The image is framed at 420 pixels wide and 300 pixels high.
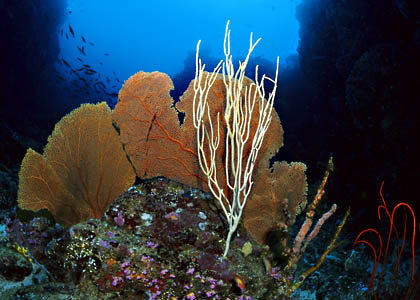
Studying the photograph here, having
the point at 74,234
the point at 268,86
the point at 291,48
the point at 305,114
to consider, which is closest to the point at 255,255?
the point at 74,234

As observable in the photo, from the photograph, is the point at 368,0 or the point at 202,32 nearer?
the point at 368,0

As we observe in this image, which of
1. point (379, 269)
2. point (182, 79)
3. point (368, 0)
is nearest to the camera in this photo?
point (379, 269)

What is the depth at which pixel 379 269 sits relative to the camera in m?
4.75

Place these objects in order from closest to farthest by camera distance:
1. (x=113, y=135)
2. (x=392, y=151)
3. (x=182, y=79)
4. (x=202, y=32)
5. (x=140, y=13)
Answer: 1. (x=113, y=135)
2. (x=392, y=151)
3. (x=182, y=79)
4. (x=202, y=32)
5. (x=140, y=13)

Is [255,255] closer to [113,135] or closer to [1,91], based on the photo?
[113,135]

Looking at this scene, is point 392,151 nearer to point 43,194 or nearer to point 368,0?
point 368,0

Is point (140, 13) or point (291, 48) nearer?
point (291, 48)

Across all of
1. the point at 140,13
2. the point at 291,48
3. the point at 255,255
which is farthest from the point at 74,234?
the point at 140,13

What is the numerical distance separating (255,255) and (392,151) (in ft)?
19.4

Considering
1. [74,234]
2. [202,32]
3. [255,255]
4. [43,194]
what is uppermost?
[202,32]

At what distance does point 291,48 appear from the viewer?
61.0 metres

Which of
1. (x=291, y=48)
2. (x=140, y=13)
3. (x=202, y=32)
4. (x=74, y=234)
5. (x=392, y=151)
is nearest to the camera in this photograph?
(x=74, y=234)

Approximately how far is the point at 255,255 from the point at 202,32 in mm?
99481

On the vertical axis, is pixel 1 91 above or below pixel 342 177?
above
